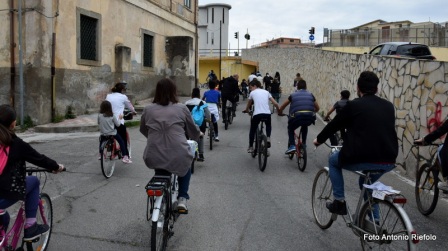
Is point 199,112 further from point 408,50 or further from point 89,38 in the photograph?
point 408,50

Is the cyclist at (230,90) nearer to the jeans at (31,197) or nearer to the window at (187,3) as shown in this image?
the jeans at (31,197)

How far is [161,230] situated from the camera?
3939 millimetres

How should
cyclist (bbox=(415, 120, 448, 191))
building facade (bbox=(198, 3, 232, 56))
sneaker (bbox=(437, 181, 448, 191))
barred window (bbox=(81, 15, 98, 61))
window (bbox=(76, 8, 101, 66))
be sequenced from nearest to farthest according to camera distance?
1. cyclist (bbox=(415, 120, 448, 191))
2. sneaker (bbox=(437, 181, 448, 191))
3. window (bbox=(76, 8, 101, 66))
4. barred window (bbox=(81, 15, 98, 61))
5. building facade (bbox=(198, 3, 232, 56))

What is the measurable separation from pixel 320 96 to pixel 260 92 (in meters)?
12.9

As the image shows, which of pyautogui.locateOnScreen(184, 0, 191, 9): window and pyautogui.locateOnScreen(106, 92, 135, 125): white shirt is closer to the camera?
pyautogui.locateOnScreen(106, 92, 135, 125): white shirt

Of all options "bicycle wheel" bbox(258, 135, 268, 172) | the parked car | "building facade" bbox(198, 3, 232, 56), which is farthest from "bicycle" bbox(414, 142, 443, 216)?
"building facade" bbox(198, 3, 232, 56)

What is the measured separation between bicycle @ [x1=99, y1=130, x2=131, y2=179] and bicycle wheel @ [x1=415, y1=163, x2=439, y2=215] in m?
5.14

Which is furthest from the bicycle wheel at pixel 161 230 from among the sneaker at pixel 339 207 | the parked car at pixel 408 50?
the parked car at pixel 408 50

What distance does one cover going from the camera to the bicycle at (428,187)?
5.46m

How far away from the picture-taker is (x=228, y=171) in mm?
8266

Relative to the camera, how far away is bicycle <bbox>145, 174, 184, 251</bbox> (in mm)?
3754

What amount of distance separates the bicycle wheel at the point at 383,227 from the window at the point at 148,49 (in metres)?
17.7

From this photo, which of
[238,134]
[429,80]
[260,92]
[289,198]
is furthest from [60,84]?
[429,80]

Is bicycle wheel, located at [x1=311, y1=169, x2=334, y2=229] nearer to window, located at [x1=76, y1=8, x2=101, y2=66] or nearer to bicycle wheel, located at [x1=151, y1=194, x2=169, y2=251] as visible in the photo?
bicycle wheel, located at [x1=151, y1=194, x2=169, y2=251]
